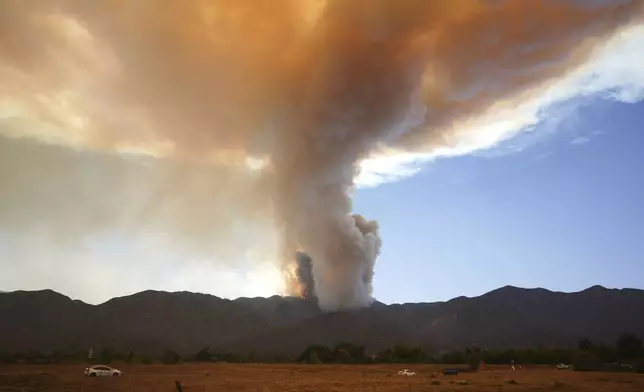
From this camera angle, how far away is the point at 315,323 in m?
178

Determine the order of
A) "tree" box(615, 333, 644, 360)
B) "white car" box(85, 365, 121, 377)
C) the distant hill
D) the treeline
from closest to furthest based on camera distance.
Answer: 1. "white car" box(85, 365, 121, 377)
2. the treeline
3. "tree" box(615, 333, 644, 360)
4. the distant hill

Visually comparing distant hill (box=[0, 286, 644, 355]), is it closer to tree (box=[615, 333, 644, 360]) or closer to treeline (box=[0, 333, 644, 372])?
treeline (box=[0, 333, 644, 372])

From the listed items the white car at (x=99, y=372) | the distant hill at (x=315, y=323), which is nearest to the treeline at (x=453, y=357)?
the white car at (x=99, y=372)

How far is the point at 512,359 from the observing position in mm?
89938

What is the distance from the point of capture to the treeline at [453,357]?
7888 centimetres

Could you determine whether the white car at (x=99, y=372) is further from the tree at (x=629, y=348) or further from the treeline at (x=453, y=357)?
the tree at (x=629, y=348)

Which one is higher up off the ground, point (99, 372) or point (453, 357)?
point (453, 357)

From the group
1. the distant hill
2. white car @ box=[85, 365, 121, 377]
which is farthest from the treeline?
the distant hill

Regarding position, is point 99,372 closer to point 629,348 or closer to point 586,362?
point 586,362

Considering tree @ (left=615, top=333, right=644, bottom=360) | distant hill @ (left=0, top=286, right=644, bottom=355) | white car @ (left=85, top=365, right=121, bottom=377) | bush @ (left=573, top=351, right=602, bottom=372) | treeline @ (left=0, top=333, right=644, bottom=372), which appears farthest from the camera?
distant hill @ (left=0, top=286, right=644, bottom=355)

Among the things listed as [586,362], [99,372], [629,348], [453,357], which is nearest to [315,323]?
[453,357]

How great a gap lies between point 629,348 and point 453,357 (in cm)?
2879

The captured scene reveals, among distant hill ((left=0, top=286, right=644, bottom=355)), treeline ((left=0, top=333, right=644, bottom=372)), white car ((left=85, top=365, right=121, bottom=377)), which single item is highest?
distant hill ((left=0, top=286, right=644, bottom=355))

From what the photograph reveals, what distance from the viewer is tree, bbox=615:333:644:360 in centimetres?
8674
